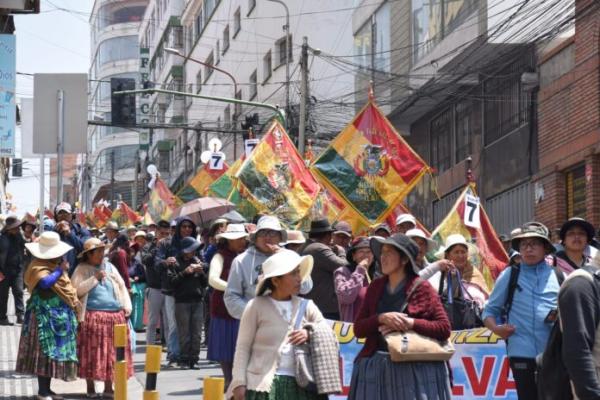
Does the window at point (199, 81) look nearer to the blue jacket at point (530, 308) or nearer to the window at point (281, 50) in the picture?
the window at point (281, 50)

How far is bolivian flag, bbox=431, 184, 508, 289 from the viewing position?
14906 millimetres

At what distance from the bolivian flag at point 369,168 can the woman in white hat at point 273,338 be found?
10.3 m

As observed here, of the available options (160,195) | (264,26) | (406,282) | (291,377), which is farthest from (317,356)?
(264,26)

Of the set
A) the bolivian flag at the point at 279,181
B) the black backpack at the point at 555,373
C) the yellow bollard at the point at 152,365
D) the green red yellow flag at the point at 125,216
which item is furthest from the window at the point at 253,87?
the black backpack at the point at 555,373

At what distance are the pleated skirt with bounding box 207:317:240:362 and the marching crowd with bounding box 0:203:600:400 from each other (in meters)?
0.01

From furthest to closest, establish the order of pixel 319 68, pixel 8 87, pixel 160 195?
pixel 319 68
pixel 160 195
pixel 8 87

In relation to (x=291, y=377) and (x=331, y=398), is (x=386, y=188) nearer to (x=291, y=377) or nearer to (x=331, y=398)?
(x=331, y=398)

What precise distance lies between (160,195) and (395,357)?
24.5 metres

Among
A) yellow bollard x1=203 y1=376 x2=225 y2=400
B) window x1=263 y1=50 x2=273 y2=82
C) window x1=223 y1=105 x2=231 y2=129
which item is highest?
window x1=263 y1=50 x2=273 y2=82

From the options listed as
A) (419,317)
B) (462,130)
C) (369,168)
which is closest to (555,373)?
(419,317)

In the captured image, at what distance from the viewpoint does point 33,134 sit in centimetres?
1347

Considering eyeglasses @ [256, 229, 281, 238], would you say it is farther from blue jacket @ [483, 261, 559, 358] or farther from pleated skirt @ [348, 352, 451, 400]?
pleated skirt @ [348, 352, 451, 400]

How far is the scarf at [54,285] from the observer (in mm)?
13141

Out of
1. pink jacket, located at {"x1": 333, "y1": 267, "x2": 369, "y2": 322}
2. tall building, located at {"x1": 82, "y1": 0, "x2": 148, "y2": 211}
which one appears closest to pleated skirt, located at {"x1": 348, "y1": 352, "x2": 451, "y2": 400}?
pink jacket, located at {"x1": 333, "y1": 267, "x2": 369, "y2": 322}
